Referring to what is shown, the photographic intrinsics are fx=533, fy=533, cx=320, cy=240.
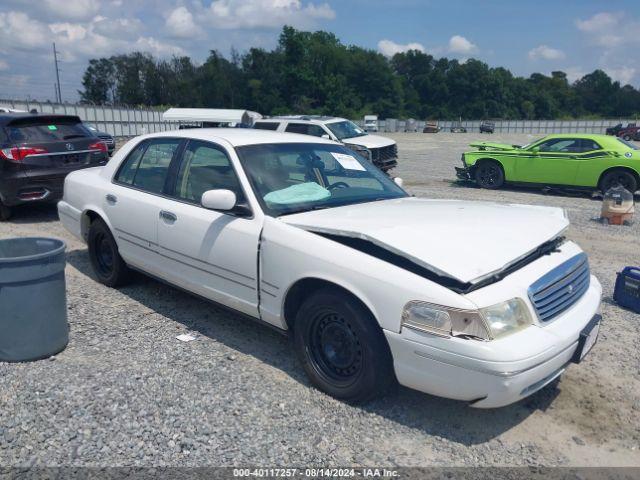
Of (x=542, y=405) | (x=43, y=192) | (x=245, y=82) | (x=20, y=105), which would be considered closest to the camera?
(x=542, y=405)

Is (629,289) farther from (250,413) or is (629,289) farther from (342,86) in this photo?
(342,86)

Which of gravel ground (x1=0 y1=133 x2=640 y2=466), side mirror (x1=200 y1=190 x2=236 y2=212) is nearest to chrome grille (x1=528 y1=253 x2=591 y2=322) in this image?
gravel ground (x1=0 y1=133 x2=640 y2=466)

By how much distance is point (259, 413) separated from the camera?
131 inches

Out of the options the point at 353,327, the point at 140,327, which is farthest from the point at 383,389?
the point at 140,327

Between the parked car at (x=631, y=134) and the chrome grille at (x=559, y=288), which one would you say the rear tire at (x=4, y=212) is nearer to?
the chrome grille at (x=559, y=288)

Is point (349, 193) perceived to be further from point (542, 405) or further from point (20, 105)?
point (20, 105)

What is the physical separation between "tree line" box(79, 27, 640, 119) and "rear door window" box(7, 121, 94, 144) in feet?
242

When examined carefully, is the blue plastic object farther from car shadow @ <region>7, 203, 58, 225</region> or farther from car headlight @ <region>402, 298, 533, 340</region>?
car shadow @ <region>7, 203, 58, 225</region>

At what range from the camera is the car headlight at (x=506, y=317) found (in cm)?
283

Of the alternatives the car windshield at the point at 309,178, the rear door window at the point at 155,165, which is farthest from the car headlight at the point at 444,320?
the rear door window at the point at 155,165

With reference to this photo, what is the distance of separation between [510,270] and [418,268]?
0.57 m

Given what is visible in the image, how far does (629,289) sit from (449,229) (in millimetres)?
2946

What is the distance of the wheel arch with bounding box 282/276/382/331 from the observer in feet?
10.7

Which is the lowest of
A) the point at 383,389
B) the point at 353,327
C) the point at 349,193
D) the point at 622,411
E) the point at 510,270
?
the point at 622,411
